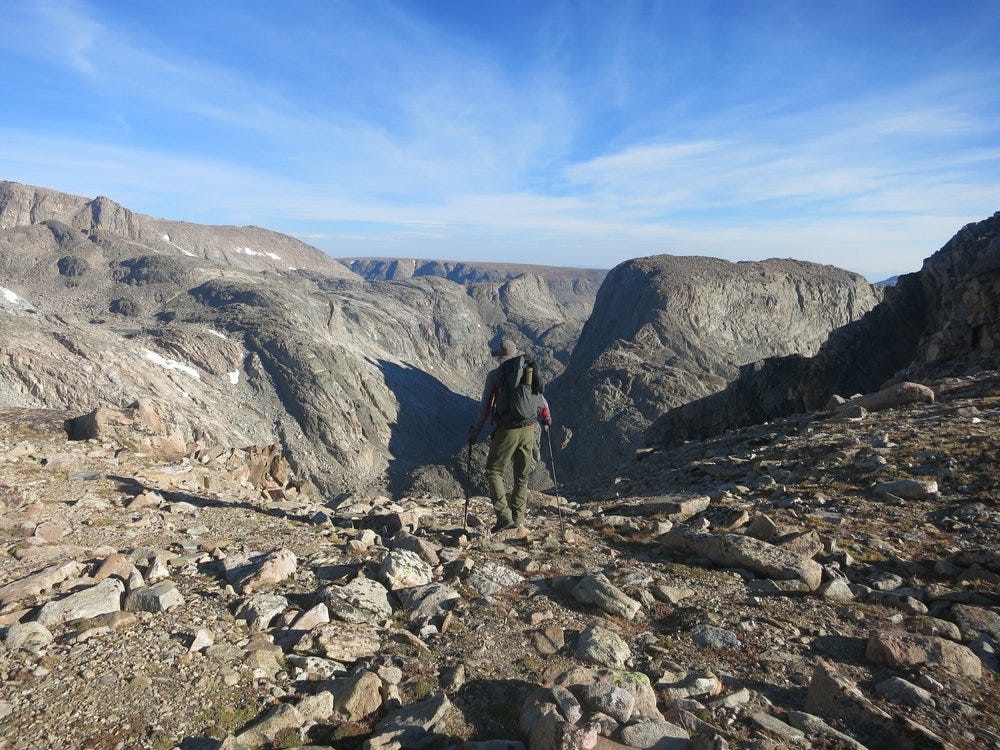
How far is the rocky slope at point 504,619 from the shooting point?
375cm

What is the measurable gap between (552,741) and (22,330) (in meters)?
77.3

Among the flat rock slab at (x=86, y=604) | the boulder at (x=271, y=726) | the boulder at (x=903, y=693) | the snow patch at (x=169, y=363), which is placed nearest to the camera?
the boulder at (x=271, y=726)

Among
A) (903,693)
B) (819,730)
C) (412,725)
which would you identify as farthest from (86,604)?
(903,693)

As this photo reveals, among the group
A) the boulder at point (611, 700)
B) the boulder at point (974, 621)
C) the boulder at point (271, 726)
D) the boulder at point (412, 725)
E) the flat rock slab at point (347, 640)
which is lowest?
the flat rock slab at point (347, 640)

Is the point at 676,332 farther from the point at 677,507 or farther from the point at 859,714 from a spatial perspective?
the point at 859,714

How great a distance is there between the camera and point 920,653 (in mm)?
4559

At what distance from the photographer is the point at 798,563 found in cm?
640

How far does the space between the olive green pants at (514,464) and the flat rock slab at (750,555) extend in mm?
2373

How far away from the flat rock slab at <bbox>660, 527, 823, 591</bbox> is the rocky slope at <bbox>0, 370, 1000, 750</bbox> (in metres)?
0.03

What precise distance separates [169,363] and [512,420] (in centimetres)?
7969

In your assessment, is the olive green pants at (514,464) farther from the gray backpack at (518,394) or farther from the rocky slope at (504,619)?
the rocky slope at (504,619)

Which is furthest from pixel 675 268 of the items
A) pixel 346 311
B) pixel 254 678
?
pixel 254 678

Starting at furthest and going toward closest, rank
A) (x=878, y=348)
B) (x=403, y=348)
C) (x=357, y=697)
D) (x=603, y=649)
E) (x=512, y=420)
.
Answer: (x=403, y=348)
(x=878, y=348)
(x=512, y=420)
(x=603, y=649)
(x=357, y=697)

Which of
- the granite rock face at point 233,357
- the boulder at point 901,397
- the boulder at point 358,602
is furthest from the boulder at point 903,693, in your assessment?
the granite rock face at point 233,357
